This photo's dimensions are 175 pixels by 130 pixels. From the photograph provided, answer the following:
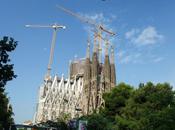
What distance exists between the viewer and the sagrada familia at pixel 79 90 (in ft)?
247

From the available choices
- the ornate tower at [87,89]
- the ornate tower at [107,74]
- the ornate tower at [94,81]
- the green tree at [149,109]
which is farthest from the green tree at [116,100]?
the ornate tower at [107,74]

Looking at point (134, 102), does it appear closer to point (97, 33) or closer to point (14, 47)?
point (14, 47)

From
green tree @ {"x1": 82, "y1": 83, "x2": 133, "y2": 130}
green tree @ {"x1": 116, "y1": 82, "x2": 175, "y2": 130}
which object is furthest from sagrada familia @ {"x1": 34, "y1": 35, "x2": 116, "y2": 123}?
green tree @ {"x1": 116, "y1": 82, "x2": 175, "y2": 130}

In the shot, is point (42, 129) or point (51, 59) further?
point (51, 59)

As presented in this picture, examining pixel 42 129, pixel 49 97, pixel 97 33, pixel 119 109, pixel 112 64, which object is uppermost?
pixel 97 33

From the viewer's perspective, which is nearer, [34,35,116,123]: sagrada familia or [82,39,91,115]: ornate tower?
[34,35,116,123]: sagrada familia

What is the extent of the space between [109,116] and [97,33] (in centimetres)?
5676

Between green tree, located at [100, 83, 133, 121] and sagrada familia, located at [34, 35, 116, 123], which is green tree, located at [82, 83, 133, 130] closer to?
green tree, located at [100, 83, 133, 121]

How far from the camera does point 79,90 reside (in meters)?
84.1

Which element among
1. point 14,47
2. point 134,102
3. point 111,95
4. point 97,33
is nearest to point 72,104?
point 97,33

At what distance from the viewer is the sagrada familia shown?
247 ft

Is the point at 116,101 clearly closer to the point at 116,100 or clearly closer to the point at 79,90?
the point at 116,100

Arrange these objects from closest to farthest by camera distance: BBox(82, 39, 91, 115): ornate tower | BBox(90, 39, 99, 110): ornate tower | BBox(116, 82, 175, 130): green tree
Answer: BBox(116, 82, 175, 130): green tree → BBox(82, 39, 91, 115): ornate tower → BBox(90, 39, 99, 110): ornate tower

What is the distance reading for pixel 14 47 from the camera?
798 inches
